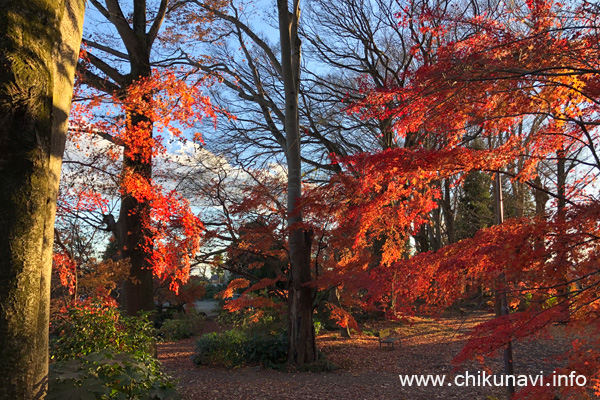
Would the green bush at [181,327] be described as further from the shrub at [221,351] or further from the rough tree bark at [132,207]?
the rough tree bark at [132,207]

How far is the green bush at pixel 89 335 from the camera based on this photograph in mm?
5012

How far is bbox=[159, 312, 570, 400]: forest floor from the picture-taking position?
285 inches

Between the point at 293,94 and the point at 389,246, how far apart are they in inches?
239

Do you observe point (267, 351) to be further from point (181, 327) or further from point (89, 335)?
point (181, 327)

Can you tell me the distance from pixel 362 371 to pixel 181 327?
29.1 feet

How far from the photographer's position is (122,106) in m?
8.37

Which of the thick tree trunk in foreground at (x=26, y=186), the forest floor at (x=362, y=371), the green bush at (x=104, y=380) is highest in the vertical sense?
the thick tree trunk in foreground at (x=26, y=186)

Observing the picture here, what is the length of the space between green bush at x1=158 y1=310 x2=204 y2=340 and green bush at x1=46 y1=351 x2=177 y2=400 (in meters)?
10.6

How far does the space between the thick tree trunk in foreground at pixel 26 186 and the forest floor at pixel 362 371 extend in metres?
3.67

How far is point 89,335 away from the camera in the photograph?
17.0 feet

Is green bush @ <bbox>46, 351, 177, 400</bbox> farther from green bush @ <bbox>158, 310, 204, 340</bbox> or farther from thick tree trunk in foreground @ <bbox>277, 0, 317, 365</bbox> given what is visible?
green bush @ <bbox>158, 310, 204, 340</bbox>

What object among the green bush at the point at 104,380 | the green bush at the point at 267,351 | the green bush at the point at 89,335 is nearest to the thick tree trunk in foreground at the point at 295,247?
the green bush at the point at 267,351

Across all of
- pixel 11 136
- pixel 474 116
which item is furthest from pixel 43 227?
pixel 474 116

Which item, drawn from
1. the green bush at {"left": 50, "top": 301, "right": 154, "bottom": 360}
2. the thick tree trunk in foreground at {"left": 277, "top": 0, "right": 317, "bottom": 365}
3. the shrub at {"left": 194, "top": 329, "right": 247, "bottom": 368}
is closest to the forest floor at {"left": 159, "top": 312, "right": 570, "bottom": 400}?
the shrub at {"left": 194, "top": 329, "right": 247, "bottom": 368}
